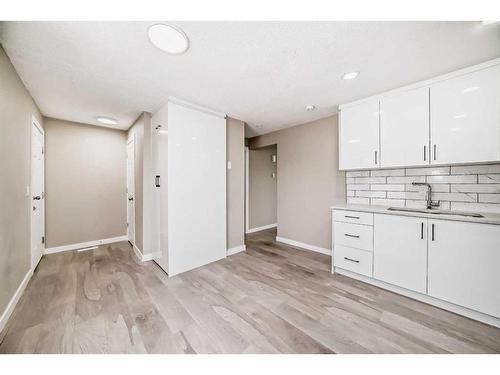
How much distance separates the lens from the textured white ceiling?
1300mm

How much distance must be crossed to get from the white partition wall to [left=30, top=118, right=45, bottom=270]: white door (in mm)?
1595

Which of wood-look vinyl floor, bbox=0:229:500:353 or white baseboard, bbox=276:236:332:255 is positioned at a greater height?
white baseboard, bbox=276:236:332:255

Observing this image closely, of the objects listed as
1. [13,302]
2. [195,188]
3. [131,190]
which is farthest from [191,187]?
[13,302]

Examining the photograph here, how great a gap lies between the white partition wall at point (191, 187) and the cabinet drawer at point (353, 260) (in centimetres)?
171

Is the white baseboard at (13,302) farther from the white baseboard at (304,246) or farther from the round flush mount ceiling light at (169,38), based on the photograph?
the white baseboard at (304,246)

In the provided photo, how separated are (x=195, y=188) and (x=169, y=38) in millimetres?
1718

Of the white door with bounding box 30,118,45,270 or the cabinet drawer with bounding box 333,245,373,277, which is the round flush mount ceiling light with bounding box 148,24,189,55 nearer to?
the white door with bounding box 30,118,45,270

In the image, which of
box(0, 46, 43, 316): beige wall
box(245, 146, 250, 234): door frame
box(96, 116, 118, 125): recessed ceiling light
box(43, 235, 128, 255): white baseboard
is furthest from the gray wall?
box(245, 146, 250, 234): door frame

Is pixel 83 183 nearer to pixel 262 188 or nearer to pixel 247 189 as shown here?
pixel 247 189

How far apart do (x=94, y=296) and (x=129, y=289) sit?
1.05ft

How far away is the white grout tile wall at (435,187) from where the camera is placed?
1905mm

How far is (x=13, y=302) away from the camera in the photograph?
175 cm

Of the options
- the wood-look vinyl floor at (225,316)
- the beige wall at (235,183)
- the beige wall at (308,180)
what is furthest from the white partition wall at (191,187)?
the beige wall at (308,180)
